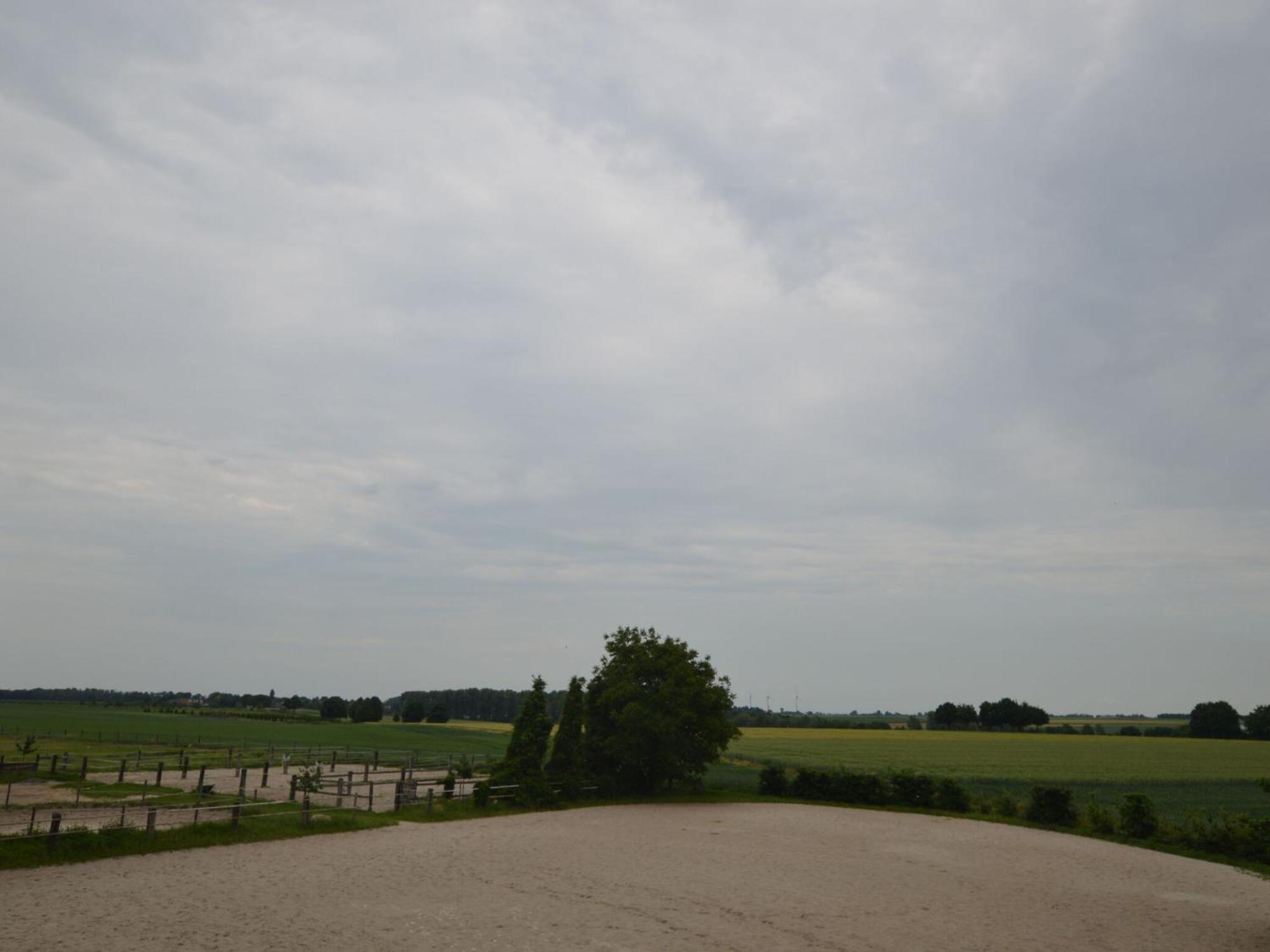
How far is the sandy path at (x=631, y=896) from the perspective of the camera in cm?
1357

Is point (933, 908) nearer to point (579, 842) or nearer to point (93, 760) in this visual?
point (579, 842)

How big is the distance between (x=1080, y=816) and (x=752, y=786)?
1665 centimetres

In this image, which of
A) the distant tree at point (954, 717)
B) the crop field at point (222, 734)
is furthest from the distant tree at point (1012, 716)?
the crop field at point (222, 734)

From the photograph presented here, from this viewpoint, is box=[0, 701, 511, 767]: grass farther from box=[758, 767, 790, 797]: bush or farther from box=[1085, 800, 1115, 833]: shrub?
box=[1085, 800, 1115, 833]: shrub

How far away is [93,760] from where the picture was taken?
4081 centimetres

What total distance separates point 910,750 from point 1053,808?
1732 inches

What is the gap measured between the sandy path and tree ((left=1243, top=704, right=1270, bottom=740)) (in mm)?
100046

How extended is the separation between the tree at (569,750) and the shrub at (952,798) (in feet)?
51.3

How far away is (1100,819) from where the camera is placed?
30188 millimetres

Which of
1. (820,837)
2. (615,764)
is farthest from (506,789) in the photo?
(820,837)

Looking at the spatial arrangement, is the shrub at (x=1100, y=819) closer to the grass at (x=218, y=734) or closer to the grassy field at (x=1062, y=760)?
the grassy field at (x=1062, y=760)

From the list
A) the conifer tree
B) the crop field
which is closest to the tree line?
the conifer tree

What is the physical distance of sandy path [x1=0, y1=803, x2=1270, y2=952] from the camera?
13.6m

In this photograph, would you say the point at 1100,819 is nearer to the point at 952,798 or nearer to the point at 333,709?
the point at 952,798
